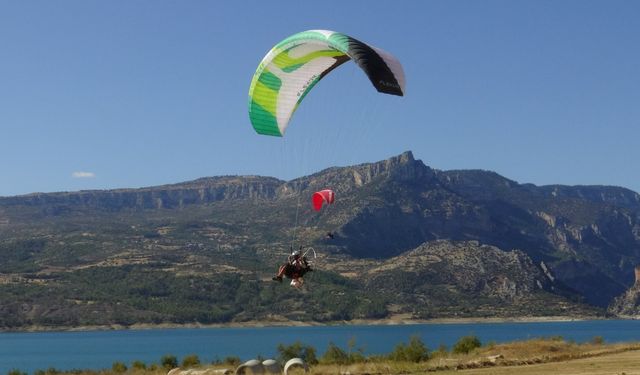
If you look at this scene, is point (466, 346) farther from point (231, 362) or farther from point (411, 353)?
point (231, 362)

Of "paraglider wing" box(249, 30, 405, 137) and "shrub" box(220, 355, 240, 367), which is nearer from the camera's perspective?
"paraglider wing" box(249, 30, 405, 137)

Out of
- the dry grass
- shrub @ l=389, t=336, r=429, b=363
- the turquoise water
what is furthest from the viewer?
the turquoise water

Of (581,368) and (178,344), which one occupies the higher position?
(581,368)

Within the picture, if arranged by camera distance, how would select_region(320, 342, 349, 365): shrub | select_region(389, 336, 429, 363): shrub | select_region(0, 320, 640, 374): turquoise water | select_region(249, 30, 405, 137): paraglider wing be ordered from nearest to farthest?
select_region(249, 30, 405, 137): paraglider wing < select_region(389, 336, 429, 363): shrub < select_region(320, 342, 349, 365): shrub < select_region(0, 320, 640, 374): turquoise water

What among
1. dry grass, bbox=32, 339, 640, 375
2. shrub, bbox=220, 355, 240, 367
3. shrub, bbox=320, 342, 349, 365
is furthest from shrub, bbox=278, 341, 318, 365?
dry grass, bbox=32, 339, 640, 375

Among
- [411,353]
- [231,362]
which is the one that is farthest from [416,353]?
[231,362]

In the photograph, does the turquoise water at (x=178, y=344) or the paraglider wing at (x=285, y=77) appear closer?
the paraglider wing at (x=285, y=77)

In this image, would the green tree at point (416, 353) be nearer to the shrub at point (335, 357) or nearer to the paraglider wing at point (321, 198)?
the shrub at point (335, 357)

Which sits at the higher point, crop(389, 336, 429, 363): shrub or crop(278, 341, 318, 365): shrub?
crop(389, 336, 429, 363): shrub

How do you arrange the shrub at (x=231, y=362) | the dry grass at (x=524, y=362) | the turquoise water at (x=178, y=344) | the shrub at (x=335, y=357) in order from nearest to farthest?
the dry grass at (x=524, y=362), the shrub at (x=231, y=362), the shrub at (x=335, y=357), the turquoise water at (x=178, y=344)

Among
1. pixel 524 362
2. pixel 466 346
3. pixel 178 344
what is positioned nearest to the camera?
pixel 524 362

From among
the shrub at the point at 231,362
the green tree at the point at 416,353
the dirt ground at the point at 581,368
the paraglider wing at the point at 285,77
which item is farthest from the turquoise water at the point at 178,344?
the paraglider wing at the point at 285,77

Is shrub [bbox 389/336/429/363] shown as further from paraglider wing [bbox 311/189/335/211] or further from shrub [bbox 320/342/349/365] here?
paraglider wing [bbox 311/189/335/211]

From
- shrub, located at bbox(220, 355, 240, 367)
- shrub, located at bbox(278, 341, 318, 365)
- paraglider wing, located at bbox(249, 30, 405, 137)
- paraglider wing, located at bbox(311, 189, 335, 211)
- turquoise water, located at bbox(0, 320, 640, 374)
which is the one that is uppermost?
paraglider wing, located at bbox(249, 30, 405, 137)
